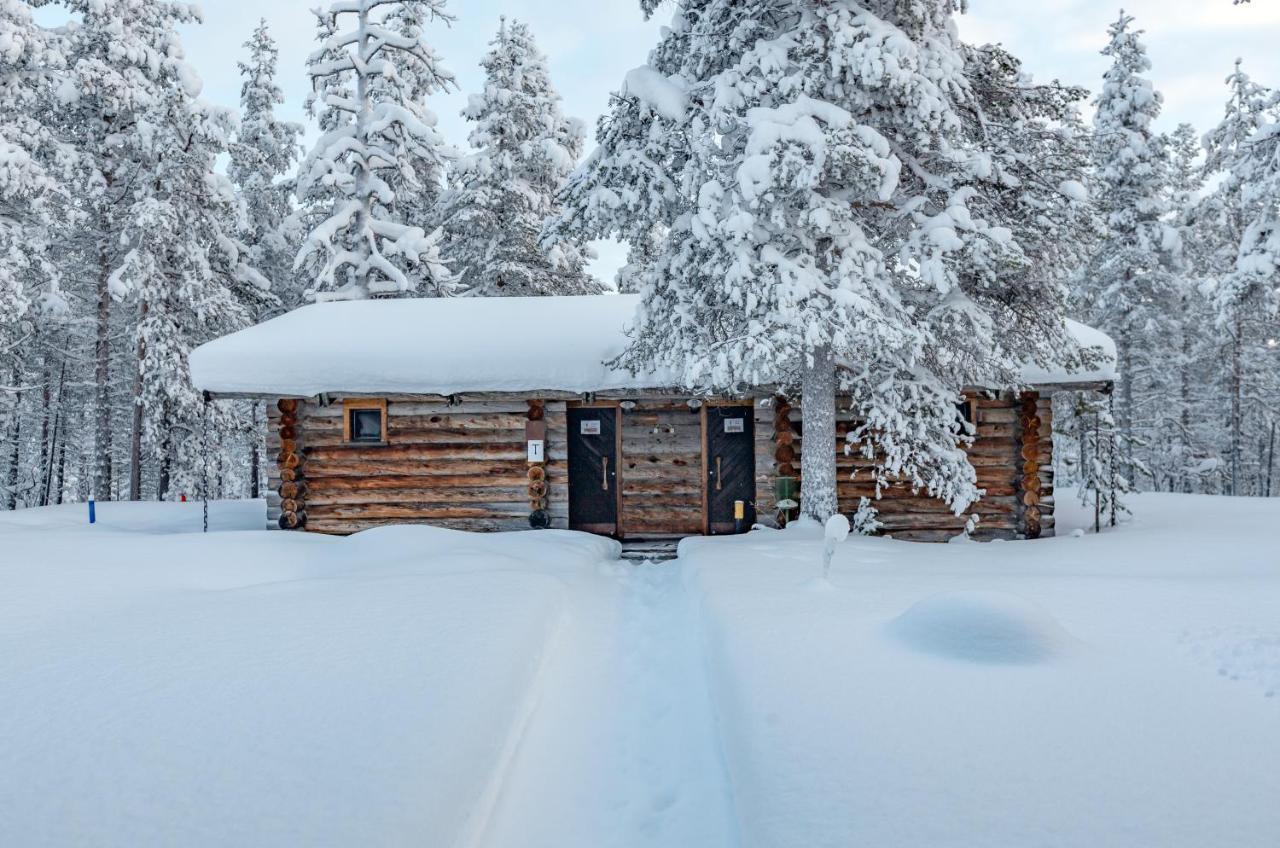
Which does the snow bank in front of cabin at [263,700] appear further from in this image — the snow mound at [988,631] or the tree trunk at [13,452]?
the tree trunk at [13,452]

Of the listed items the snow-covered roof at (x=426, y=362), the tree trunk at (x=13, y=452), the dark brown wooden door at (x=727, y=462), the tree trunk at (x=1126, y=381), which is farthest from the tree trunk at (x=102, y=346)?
the tree trunk at (x=1126, y=381)

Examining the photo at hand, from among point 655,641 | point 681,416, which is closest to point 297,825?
point 655,641

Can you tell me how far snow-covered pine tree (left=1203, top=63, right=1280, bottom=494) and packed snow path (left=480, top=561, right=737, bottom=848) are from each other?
1423 centimetres

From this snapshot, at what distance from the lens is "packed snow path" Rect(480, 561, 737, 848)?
3322 millimetres

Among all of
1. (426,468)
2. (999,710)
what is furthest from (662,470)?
(999,710)

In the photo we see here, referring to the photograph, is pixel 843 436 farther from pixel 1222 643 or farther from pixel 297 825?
pixel 297 825

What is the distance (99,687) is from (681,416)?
877 centimetres

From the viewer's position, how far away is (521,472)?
37.6ft

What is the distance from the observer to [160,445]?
58.8 ft

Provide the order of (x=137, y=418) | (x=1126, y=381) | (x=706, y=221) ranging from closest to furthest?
(x=706, y=221)
(x=137, y=418)
(x=1126, y=381)

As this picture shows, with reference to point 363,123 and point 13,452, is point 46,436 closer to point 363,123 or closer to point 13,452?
point 13,452

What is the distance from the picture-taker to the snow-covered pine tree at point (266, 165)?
22031mm

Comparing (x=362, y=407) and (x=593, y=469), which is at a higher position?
(x=362, y=407)

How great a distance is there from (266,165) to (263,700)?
2360cm
